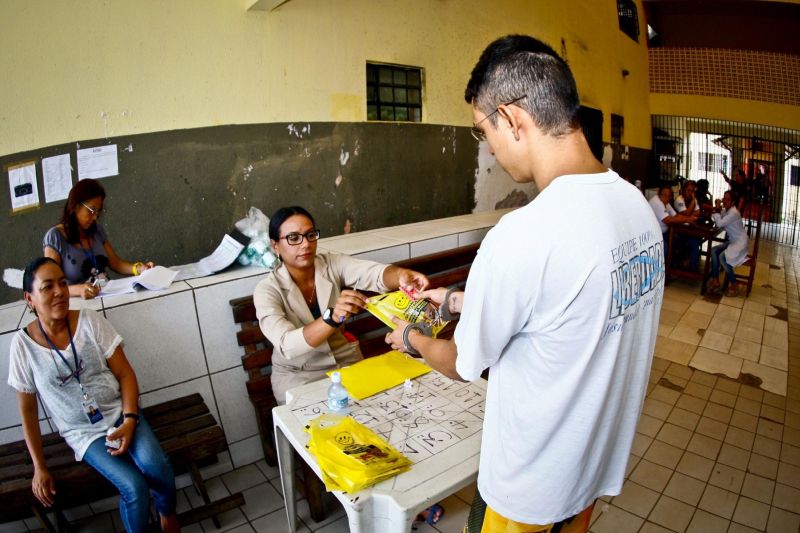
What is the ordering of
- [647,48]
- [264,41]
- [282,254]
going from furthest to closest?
[647,48] < [264,41] < [282,254]

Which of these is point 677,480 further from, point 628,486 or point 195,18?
point 195,18

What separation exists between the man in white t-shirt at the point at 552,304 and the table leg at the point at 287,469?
1213mm

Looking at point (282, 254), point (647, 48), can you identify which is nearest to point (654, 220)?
point (282, 254)

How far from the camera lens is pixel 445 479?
5.54 feet

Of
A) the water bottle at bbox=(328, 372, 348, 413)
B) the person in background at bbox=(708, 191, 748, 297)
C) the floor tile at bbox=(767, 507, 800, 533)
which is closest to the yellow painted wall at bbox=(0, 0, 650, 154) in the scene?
the water bottle at bbox=(328, 372, 348, 413)

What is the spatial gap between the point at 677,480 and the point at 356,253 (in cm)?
267

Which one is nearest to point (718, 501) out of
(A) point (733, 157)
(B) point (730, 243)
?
(B) point (730, 243)

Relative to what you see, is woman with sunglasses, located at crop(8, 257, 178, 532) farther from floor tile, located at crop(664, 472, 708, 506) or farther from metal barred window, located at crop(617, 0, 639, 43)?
metal barred window, located at crop(617, 0, 639, 43)

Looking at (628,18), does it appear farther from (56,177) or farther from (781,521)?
(56,177)

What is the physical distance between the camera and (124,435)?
7.75ft

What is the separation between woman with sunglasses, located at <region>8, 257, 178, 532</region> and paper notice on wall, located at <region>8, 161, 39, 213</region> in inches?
79.1

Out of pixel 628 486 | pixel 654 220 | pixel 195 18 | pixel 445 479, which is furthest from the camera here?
pixel 195 18

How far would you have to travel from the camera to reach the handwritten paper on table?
2807 millimetres

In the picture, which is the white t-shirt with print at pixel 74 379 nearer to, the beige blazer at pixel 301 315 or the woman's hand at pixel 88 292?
the woman's hand at pixel 88 292
